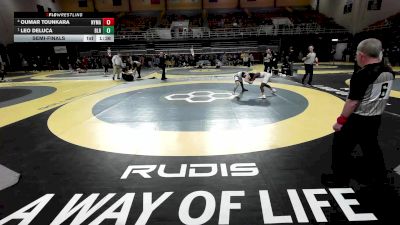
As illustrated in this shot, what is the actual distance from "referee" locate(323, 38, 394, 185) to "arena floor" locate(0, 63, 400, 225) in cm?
32

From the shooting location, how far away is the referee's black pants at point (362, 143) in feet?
9.98

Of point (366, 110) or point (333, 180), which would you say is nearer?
point (366, 110)

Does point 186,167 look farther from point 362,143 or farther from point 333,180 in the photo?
point 362,143

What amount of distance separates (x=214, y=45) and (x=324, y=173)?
2802cm

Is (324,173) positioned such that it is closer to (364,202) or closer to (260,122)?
(364,202)

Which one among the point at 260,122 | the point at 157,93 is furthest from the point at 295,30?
the point at 260,122
